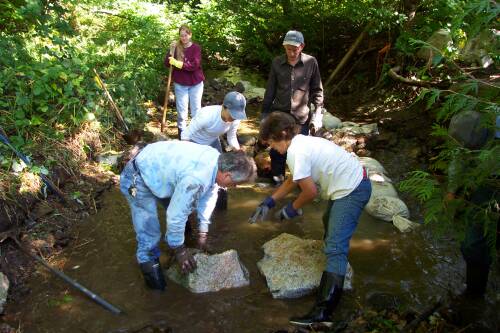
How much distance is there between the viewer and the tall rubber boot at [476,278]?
3426 mm

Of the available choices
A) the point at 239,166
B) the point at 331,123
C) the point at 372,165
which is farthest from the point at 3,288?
the point at 331,123

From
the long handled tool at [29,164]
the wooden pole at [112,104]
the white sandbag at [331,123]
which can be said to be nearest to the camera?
the long handled tool at [29,164]

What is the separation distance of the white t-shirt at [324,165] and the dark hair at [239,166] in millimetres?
2228

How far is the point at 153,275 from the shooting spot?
3.72 metres

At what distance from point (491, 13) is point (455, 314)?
237cm

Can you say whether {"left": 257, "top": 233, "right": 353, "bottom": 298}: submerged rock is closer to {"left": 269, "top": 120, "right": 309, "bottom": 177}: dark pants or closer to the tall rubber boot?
the tall rubber boot

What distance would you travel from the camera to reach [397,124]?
7.46m

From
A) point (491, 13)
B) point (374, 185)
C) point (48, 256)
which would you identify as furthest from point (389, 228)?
point (48, 256)

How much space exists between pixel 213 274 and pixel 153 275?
54 cm

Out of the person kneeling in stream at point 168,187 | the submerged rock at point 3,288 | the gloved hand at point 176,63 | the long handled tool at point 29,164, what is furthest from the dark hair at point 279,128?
the gloved hand at point 176,63

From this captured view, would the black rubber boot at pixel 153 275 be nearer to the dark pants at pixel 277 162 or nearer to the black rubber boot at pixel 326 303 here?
the black rubber boot at pixel 326 303

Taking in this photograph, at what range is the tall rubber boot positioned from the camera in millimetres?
3426

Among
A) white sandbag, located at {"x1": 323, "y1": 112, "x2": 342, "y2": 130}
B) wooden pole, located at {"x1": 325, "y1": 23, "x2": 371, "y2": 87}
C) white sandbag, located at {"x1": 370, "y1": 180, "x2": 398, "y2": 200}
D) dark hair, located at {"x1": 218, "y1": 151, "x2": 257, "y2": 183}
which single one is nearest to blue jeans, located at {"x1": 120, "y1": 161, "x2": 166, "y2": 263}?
dark hair, located at {"x1": 218, "y1": 151, "x2": 257, "y2": 183}

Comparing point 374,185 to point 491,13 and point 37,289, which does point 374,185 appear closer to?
point 491,13
